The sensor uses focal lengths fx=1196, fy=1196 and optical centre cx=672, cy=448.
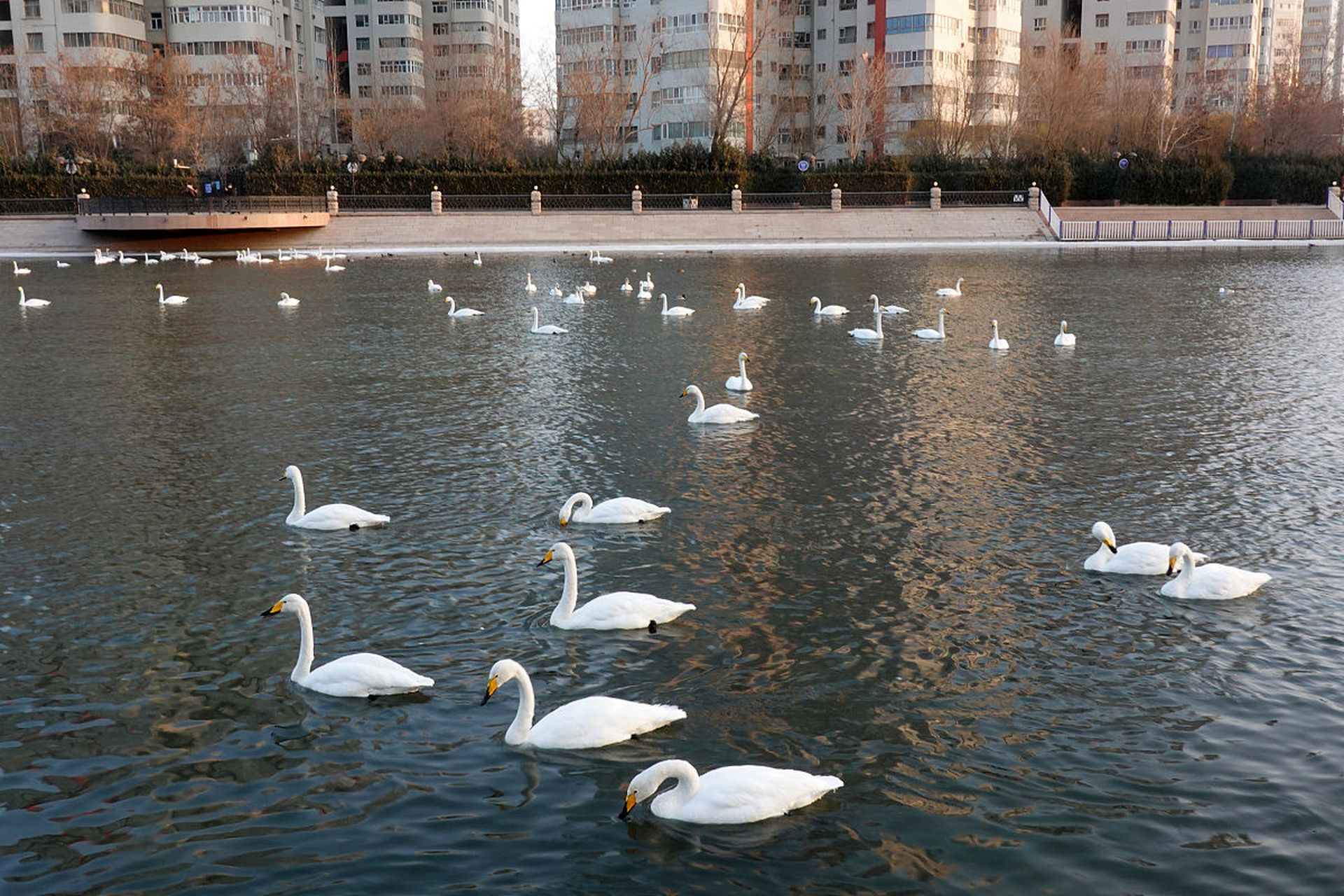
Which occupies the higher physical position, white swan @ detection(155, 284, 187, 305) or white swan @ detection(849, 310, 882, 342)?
white swan @ detection(155, 284, 187, 305)

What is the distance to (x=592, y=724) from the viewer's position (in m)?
8.17

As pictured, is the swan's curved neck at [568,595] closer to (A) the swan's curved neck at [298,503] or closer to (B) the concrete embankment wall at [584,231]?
(A) the swan's curved neck at [298,503]

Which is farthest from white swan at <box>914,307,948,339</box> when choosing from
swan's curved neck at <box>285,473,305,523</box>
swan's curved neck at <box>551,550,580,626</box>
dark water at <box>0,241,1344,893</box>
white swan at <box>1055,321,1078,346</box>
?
swan's curved neck at <box>551,550,580,626</box>

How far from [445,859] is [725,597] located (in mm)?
4574

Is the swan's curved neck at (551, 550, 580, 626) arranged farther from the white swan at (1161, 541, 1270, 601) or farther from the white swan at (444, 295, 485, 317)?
the white swan at (444, 295, 485, 317)

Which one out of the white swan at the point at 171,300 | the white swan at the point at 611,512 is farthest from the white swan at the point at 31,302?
the white swan at the point at 611,512

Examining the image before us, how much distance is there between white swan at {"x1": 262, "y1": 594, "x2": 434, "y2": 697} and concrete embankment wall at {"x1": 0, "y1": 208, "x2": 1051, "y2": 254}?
46280mm

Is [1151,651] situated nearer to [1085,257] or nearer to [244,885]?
[244,885]

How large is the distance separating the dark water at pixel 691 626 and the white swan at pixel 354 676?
130 mm

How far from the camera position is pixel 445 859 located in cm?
693

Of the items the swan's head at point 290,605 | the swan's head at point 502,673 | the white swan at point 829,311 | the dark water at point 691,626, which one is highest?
the white swan at point 829,311

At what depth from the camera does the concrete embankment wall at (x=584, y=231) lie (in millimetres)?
55750

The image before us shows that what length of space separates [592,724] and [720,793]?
1.29 m

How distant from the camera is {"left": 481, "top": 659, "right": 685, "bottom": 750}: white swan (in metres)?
8.16
